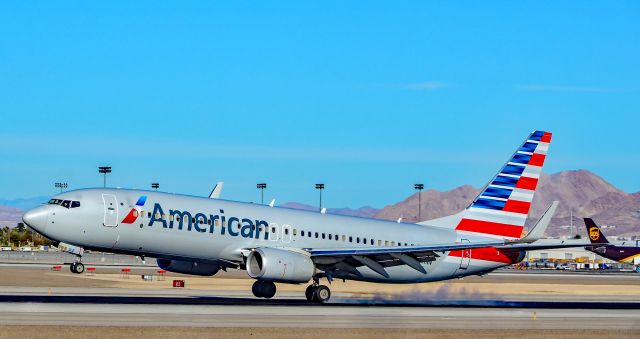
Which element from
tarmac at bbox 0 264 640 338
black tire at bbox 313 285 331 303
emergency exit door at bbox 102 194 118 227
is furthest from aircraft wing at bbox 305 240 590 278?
emergency exit door at bbox 102 194 118 227

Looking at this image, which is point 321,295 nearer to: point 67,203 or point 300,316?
point 300,316

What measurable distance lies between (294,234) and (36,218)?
43.7 ft

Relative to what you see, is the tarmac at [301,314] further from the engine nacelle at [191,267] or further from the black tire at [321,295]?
the engine nacelle at [191,267]

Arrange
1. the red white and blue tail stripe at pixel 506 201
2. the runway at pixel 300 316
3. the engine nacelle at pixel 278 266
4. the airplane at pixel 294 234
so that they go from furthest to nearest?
the red white and blue tail stripe at pixel 506 201 < the engine nacelle at pixel 278 266 < the airplane at pixel 294 234 < the runway at pixel 300 316

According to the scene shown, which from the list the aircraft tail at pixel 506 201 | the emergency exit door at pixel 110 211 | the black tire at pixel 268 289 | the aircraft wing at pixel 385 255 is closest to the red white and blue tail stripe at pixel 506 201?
the aircraft tail at pixel 506 201

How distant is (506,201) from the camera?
6316cm

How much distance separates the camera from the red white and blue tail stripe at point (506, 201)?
207 feet

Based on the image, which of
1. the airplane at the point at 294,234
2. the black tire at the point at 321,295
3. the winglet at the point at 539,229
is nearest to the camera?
the airplane at the point at 294,234

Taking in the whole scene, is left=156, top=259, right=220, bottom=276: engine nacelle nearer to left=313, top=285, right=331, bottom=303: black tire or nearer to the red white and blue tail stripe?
left=313, top=285, right=331, bottom=303: black tire

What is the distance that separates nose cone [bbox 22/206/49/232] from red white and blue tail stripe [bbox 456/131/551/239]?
24.5 meters

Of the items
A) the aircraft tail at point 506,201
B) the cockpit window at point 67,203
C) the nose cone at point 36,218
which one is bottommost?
the nose cone at point 36,218

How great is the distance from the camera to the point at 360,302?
5669 cm

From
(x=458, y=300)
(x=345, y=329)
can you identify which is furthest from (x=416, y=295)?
(x=345, y=329)

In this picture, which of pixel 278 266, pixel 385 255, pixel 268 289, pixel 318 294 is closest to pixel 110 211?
pixel 278 266
